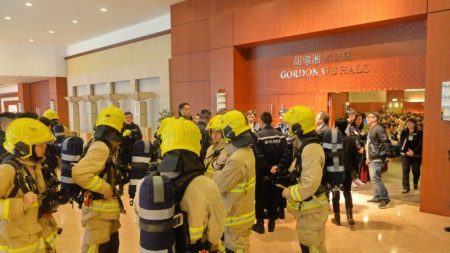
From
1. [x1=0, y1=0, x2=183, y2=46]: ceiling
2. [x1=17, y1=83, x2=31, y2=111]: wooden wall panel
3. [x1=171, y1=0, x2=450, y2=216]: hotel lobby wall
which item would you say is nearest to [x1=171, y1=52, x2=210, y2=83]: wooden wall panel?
[x1=171, y1=0, x2=450, y2=216]: hotel lobby wall

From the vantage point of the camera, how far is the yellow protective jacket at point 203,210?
5.14 ft

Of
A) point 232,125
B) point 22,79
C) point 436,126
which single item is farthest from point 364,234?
point 22,79

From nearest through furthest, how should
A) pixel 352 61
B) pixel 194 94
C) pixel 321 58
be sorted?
pixel 352 61, pixel 321 58, pixel 194 94

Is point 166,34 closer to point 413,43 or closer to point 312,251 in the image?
point 413,43

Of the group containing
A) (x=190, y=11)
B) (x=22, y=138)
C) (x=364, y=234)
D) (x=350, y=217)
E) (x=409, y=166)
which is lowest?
(x=364, y=234)

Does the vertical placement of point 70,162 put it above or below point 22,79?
below

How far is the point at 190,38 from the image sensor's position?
346 inches

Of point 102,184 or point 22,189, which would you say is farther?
point 102,184

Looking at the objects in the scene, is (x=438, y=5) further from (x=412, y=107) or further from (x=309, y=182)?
(x=412, y=107)

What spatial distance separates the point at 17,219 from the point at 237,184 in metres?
1.53

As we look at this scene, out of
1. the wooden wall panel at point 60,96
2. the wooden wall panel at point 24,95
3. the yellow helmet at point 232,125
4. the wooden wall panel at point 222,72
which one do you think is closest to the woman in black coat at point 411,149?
the wooden wall panel at point 222,72

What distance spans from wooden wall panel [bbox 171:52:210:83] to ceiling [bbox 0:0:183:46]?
1660 millimetres

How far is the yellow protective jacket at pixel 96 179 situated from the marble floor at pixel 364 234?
1.44 meters

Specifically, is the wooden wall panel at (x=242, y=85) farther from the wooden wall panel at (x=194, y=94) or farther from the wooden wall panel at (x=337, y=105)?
the wooden wall panel at (x=337, y=105)
